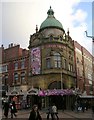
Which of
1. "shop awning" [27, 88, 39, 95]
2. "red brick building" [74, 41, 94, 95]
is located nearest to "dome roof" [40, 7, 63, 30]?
"red brick building" [74, 41, 94, 95]

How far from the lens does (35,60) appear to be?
1791 inches

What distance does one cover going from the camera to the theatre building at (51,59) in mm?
43062

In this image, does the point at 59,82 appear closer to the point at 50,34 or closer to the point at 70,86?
the point at 70,86

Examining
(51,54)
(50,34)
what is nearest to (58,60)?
(51,54)

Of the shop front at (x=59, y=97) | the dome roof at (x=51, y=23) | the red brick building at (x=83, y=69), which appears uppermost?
the dome roof at (x=51, y=23)

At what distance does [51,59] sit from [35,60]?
3.32 m

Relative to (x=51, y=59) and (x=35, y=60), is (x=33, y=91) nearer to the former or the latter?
(x=35, y=60)

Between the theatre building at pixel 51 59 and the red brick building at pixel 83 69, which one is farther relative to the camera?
the red brick building at pixel 83 69

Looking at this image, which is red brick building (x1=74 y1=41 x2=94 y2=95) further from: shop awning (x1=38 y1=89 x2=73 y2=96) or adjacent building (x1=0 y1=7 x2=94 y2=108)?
shop awning (x1=38 y1=89 x2=73 y2=96)

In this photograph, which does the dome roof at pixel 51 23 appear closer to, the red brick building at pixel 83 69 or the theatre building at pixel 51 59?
the theatre building at pixel 51 59

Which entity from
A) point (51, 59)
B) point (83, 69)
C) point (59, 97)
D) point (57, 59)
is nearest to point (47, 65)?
point (51, 59)

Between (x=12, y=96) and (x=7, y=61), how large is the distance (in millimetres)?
8658

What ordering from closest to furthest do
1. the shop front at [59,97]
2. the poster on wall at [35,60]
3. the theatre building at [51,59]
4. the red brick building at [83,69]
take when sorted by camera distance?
the shop front at [59,97] → the theatre building at [51,59] → the poster on wall at [35,60] → the red brick building at [83,69]

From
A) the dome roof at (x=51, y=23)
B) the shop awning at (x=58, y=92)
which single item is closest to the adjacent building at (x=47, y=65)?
the dome roof at (x=51, y=23)
